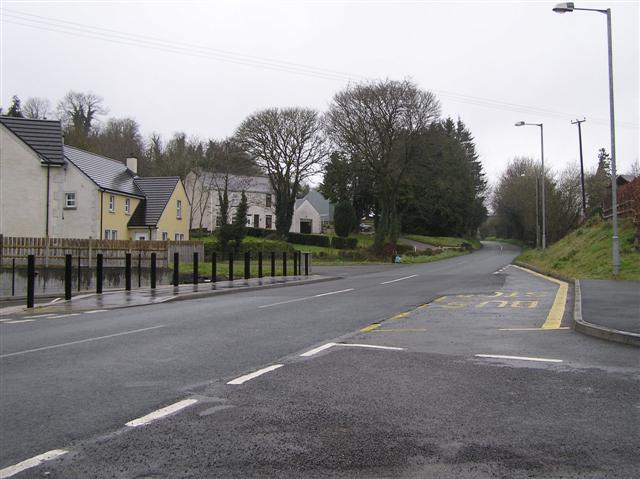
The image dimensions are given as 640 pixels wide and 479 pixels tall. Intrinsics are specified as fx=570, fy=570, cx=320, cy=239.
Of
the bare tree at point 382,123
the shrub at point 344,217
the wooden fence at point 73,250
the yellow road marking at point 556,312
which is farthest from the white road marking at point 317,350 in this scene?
the shrub at point 344,217

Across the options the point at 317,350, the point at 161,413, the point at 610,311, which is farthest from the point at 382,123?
the point at 161,413

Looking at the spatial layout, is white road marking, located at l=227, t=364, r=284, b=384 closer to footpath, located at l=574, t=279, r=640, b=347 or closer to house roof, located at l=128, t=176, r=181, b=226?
footpath, located at l=574, t=279, r=640, b=347

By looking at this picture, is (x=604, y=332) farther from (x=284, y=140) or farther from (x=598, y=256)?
(x=284, y=140)

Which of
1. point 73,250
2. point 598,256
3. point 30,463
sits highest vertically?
point 73,250

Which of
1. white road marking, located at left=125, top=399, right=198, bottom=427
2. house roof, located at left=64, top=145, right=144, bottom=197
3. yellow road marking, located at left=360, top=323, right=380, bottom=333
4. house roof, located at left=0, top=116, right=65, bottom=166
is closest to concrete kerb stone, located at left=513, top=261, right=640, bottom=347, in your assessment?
yellow road marking, located at left=360, top=323, right=380, bottom=333

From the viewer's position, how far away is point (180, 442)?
181 inches

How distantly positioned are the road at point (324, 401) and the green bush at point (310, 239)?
190 feet

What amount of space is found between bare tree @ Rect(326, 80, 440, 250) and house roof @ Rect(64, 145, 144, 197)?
18395mm

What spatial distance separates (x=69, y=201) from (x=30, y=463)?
41672 millimetres

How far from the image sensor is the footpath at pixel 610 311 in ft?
30.8

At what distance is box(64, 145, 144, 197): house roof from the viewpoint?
42.9 meters

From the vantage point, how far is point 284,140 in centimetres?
6334

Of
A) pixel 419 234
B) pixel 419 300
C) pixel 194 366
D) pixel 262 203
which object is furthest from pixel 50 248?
pixel 419 234

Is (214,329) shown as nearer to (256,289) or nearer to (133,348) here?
(133,348)
